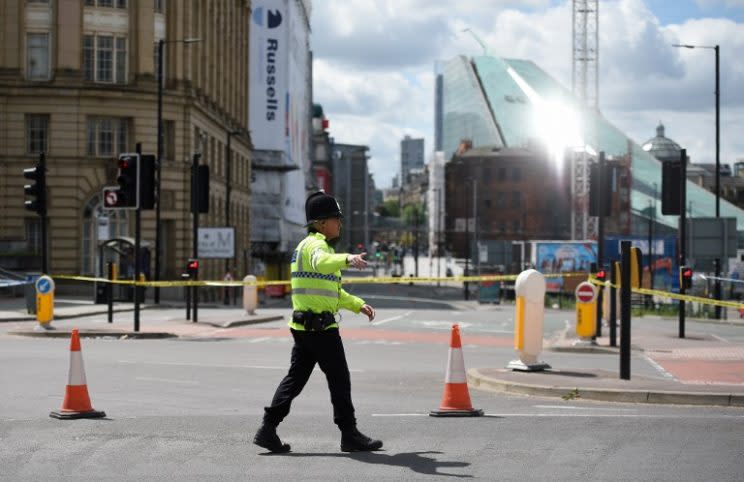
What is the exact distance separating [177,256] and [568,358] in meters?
40.8

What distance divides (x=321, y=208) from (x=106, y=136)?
173ft

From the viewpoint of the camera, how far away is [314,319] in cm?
1002

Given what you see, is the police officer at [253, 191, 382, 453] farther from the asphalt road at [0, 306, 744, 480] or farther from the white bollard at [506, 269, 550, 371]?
the white bollard at [506, 269, 550, 371]

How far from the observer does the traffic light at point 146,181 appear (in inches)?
1136

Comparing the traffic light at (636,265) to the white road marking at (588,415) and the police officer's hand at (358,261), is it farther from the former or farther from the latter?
the police officer's hand at (358,261)

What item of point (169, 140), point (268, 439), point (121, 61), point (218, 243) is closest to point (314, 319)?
point (268, 439)

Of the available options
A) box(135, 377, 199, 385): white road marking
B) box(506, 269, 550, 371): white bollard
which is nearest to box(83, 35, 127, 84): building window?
box(135, 377, 199, 385): white road marking

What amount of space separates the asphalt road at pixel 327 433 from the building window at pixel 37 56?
145 ft

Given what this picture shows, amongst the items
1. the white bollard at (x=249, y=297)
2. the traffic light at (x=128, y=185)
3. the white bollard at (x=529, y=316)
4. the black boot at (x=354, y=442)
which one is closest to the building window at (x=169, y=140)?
the white bollard at (x=249, y=297)

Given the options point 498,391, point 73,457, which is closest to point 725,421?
point 498,391

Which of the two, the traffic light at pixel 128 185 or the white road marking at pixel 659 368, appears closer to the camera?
the white road marking at pixel 659 368

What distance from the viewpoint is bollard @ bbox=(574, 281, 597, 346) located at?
1061 inches

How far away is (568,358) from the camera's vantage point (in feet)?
77.8

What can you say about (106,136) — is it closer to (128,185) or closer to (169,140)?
(169,140)
